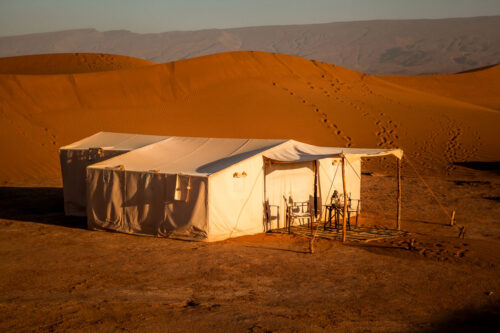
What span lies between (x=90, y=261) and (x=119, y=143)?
6.47 m

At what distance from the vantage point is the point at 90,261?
10.4 meters

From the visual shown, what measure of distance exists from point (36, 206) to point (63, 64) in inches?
2029

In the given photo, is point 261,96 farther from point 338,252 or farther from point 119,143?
point 338,252

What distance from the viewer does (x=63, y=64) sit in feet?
210

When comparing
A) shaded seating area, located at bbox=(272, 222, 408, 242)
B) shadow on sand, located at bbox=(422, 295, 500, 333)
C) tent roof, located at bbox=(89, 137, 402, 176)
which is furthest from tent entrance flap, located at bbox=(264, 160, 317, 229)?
shadow on sand, located at bbox=(422, 295, 500, 333)

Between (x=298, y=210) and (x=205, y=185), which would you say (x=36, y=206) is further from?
(x=298, y=210)

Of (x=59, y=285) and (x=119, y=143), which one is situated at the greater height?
(x=119, y=143)

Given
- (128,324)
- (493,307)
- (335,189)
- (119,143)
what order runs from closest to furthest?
1. (128,324)
2. (493,307)
3. (335,189)
4. (119,143)

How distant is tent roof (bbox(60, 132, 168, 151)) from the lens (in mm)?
15688

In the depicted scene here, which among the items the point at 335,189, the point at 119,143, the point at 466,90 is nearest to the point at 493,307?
the point at 335,189

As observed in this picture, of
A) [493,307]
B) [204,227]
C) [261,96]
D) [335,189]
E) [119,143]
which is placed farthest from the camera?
[261,96]

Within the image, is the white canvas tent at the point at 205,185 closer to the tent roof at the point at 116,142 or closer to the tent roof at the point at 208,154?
the tent roof at the point at 208,154

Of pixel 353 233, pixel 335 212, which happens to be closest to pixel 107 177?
pixel 335 212

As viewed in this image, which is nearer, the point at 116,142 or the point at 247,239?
the point at 247,239
